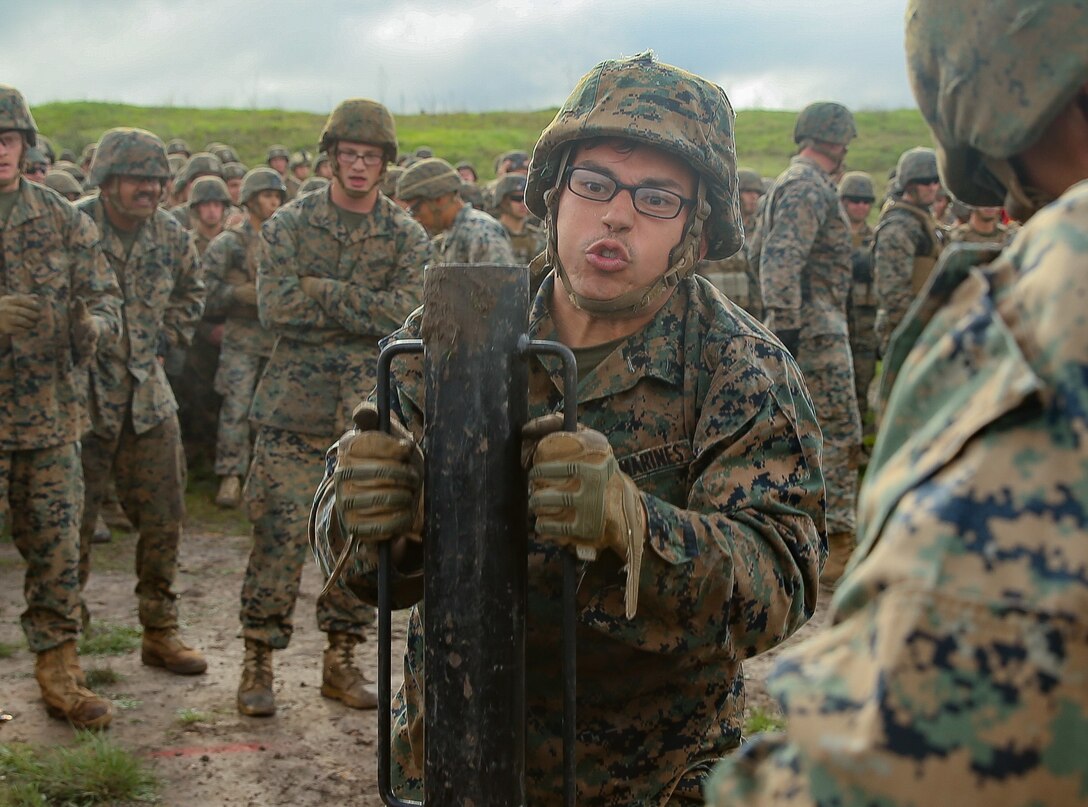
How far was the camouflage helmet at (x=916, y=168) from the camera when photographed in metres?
9.87

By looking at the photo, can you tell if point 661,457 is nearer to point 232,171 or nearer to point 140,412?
point 140,412

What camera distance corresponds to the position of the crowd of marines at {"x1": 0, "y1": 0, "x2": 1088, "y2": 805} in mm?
1033

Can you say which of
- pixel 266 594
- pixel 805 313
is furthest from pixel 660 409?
pixel 805 313

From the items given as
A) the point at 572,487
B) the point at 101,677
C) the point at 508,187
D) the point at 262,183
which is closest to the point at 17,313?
the point at 101,677

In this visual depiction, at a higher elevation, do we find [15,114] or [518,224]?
[15,114]

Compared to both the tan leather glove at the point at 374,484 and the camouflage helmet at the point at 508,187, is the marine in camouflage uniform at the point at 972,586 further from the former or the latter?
the camouflage helmet at the point at 508,187

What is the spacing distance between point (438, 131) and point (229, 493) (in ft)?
111

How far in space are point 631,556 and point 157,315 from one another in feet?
17.7

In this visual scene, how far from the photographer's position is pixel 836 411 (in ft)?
26.9

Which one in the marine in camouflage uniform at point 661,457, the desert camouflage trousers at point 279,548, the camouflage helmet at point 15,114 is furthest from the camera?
the desert camouflage trousers at point 279,548

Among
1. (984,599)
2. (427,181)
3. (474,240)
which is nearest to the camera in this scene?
(984,599)

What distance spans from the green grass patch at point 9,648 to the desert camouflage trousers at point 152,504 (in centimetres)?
52

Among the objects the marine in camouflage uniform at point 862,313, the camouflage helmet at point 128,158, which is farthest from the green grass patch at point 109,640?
the marine in camouflage uniform at point 862,313

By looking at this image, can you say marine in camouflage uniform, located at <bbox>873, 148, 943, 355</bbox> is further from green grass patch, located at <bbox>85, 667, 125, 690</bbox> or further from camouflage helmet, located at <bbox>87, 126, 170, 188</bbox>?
green grass patch, located at <bbox>85, 667, 125, 690</bbox>
